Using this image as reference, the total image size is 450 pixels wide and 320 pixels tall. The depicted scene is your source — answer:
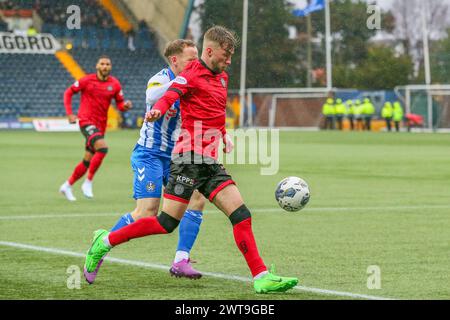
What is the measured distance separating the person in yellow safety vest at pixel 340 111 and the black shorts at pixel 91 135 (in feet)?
121

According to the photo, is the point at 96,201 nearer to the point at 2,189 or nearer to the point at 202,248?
the point at 2,189

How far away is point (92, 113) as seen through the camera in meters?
16.6

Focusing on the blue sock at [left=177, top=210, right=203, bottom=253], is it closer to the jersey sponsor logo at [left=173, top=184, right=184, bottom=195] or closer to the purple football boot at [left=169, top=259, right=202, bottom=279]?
the purple football boot at [left=169, top=259, right=202, bottom=279]

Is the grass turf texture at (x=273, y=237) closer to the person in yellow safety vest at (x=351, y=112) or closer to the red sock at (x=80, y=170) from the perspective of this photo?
the red sock at (x=80, y=170)

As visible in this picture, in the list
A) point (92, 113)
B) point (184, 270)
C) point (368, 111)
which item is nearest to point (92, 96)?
point (92, 113)

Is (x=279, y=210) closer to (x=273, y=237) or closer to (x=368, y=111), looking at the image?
(x=273, y=237)

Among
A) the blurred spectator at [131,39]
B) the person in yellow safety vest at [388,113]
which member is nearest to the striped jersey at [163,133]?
the person in yellow safety vest at [388,113]

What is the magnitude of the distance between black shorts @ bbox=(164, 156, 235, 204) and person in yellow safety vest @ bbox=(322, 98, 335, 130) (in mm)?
45574

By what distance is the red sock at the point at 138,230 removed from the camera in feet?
25.5

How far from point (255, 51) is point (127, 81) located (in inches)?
290

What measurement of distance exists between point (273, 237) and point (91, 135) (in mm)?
5957

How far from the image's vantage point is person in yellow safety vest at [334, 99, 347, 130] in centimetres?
5272

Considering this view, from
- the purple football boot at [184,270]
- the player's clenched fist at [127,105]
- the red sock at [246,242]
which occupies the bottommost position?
the purple football boot at [184,270]

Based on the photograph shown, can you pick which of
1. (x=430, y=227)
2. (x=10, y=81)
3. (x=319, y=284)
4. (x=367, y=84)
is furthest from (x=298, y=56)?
(x=319, y=284)
